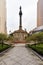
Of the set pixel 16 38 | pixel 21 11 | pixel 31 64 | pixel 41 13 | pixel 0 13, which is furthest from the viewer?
pixel 41 13

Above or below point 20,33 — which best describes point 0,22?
above

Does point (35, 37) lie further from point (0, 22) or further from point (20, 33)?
point (0, 22)

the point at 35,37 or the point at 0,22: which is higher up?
the point at 0,22

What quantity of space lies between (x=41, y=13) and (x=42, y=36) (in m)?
72.9

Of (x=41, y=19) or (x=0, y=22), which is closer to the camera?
Result: (x=0, y=22)

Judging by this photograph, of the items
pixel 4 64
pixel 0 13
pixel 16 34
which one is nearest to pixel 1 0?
pixel 0 13

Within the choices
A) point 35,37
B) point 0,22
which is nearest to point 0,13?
point 0,22

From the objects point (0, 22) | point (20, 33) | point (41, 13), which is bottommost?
point (20, 33)

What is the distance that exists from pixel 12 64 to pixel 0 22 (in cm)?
8823

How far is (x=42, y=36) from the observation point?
41.2m

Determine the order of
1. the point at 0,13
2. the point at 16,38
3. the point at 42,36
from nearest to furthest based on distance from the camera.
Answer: the point at 42,36 < the point at 16,38 < the point at 0,13

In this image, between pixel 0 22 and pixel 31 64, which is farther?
pixel 0 22

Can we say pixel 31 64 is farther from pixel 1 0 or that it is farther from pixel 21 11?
pixel 1 0

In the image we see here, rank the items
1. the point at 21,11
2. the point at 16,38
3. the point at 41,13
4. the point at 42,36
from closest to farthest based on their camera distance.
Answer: the point at 42,36 → the point at 16,38 → the point at 21,11 → the point at 41,13
